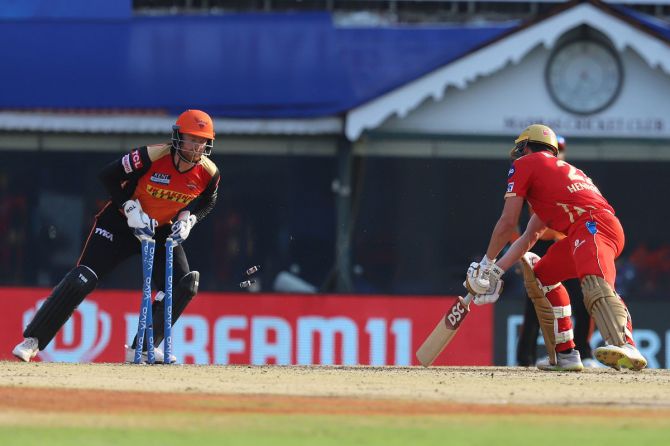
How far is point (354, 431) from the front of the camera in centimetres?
873

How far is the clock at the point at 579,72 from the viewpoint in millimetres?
22188

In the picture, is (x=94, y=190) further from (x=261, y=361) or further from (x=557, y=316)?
(x=557, y=316)

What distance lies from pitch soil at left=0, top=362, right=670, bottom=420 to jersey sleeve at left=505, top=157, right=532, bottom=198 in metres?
1.36

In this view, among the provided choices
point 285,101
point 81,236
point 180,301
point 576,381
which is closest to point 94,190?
point 81,236

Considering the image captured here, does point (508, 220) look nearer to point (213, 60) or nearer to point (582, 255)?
point (582, 255)

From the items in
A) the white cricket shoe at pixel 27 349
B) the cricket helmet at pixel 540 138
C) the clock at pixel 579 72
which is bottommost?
the white cricket shoe at pixel 27 349

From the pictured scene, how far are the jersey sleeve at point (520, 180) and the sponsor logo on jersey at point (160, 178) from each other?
8.49ft

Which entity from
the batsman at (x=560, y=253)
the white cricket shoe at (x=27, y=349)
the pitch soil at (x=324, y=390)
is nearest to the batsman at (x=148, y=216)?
the white cricket shoe at (x=27, y=349)

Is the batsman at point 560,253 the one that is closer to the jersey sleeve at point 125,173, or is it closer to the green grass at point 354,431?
the green grass at point 354,431

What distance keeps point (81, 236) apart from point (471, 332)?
5.87m

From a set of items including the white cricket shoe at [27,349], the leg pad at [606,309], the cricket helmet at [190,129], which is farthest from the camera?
the white cricket shoe at [27,349]

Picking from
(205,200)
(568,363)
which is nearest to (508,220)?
(568,363)

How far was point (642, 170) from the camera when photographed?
883 inches

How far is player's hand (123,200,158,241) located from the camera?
12.6 metres
